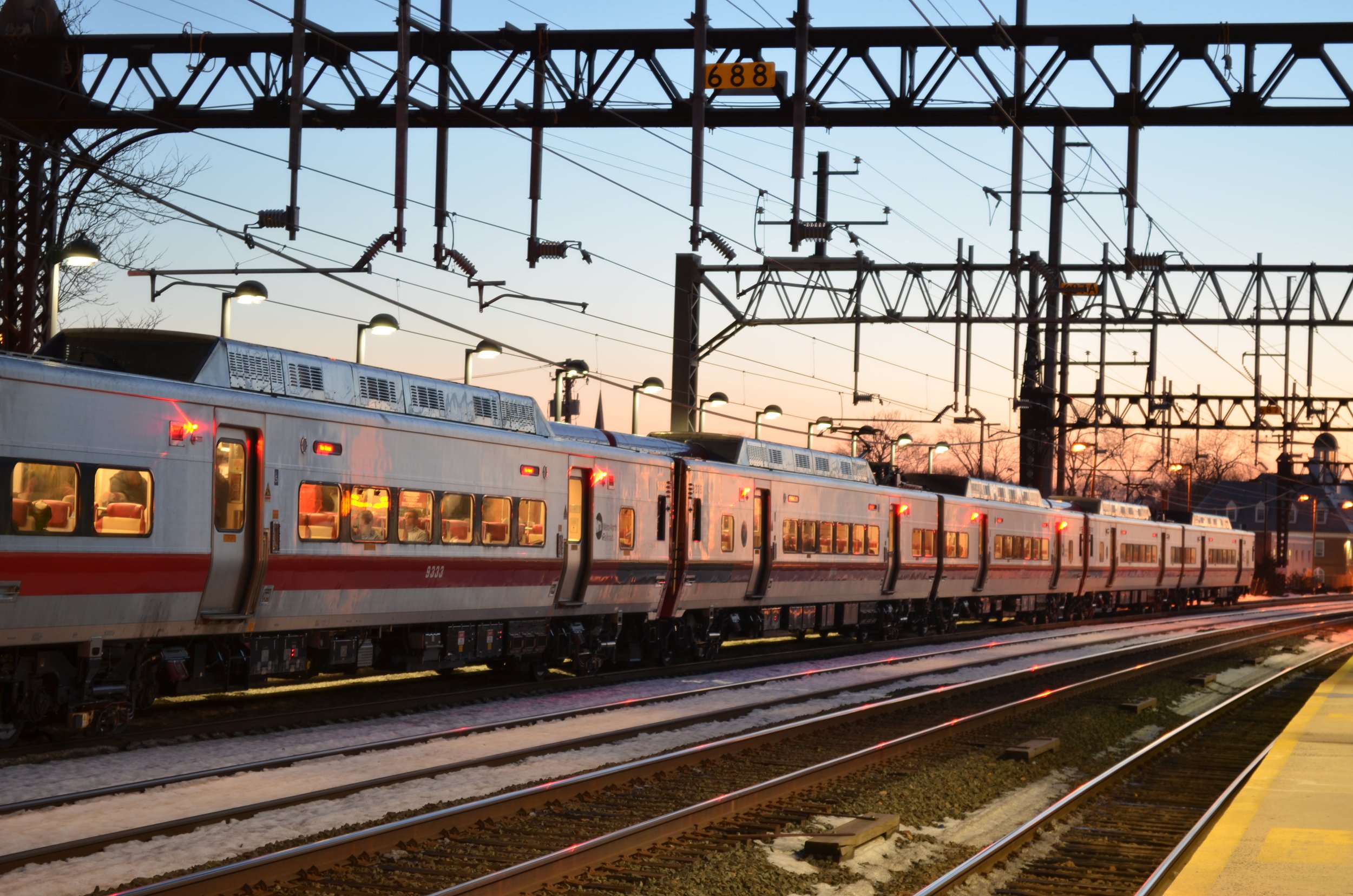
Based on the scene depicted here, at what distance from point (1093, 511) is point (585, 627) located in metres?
31.6

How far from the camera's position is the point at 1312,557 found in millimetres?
130625

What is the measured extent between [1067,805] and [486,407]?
963cm

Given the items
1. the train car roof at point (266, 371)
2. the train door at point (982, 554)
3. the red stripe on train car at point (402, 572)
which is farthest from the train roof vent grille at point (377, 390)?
the train door at point (982, 554)

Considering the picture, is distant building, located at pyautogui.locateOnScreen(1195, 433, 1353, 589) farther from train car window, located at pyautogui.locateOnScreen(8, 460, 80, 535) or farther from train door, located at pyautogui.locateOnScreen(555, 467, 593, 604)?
train car window, located at pyautogui.locateOnScreen(8, 460, 80, 535)

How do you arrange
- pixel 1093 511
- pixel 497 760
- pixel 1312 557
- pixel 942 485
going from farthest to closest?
pixel 1312 557 < pixel 1093 511 < pixel 942 485 < pixel 497 760

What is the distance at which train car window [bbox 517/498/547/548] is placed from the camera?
20688 millimetres

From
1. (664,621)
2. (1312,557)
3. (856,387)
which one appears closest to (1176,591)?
(856,387)

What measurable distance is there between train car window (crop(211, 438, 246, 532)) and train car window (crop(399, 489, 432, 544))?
8.79 feet

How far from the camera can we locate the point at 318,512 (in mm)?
16859

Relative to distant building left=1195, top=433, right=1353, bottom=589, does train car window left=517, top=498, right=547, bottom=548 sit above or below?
below

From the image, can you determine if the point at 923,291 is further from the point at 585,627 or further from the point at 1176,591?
the point at 1176,591

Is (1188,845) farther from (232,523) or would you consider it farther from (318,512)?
(318,512)

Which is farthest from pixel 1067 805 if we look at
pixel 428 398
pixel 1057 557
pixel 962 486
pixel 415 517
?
pixel 1057 557

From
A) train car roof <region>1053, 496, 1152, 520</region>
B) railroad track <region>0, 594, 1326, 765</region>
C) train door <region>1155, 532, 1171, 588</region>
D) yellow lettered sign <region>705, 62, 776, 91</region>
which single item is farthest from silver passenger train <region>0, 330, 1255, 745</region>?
train door <region>1155, 532, 1171, 588</region>
